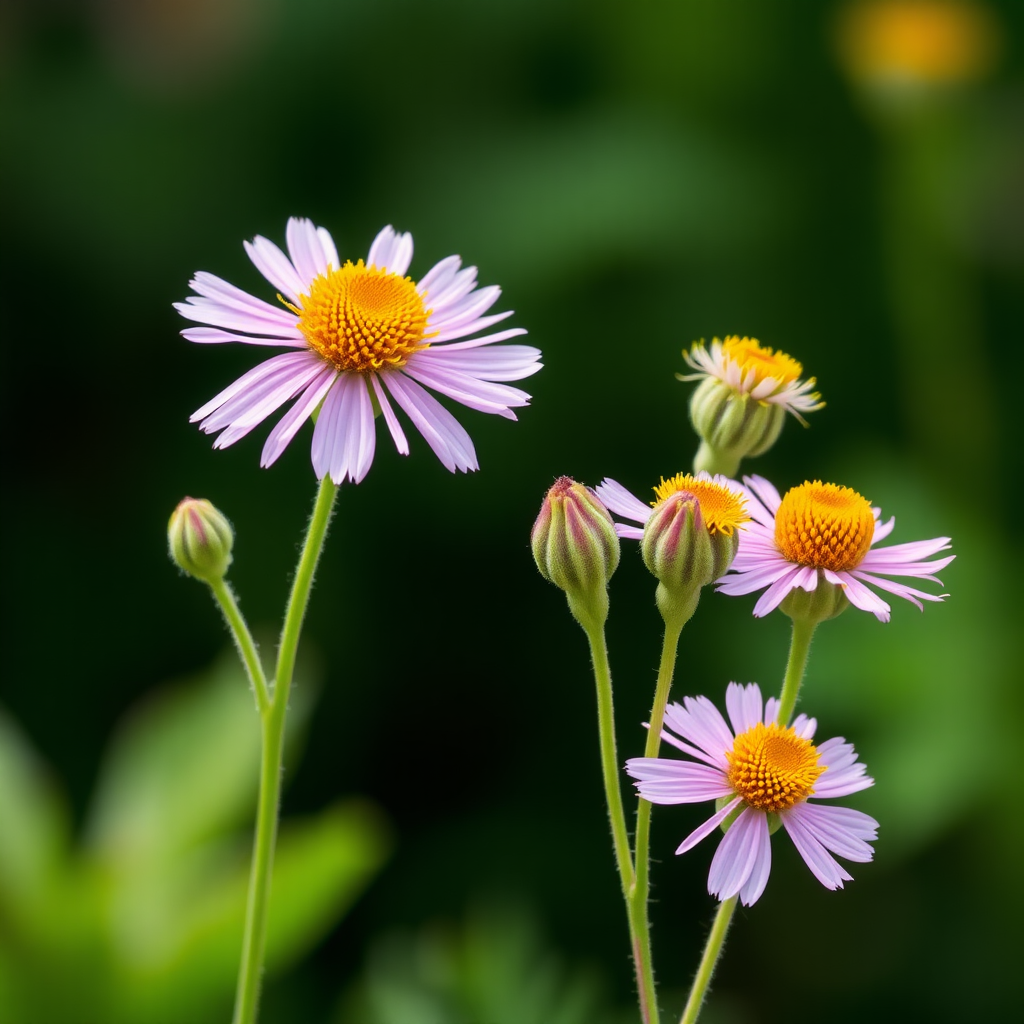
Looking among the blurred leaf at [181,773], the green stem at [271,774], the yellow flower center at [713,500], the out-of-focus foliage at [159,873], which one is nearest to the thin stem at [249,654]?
the green stem at [271,774]

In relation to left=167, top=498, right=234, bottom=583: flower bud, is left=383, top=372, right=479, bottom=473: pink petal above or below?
above

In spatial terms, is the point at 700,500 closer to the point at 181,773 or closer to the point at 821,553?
the point at 821,553

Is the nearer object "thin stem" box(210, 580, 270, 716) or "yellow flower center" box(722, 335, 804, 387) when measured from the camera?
"thin stem" box(210, 580, 270, 716)

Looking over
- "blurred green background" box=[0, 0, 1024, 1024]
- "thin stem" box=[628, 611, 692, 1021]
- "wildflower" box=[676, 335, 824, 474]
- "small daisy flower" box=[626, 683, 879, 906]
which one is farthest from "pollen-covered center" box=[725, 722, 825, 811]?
"blurred green background" box=[0, 0, 1024, 1024]

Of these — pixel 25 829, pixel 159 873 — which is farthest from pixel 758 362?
pixel 25 829

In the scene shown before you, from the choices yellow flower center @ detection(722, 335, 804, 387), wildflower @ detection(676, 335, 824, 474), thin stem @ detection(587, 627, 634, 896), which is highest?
yellow flower center @ detection(722, 335, 804, 387)

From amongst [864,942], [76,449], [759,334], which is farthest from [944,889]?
[76,449]

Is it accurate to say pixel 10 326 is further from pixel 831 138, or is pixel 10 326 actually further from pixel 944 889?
pixel 944 889

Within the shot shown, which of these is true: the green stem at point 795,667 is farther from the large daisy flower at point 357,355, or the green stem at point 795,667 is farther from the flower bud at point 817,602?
the large daisy flower at point 357,355

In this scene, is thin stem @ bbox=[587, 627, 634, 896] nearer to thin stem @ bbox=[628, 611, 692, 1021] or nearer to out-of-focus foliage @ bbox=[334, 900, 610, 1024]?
thin stem @ bbox=[628, 611, 692, 1021]
